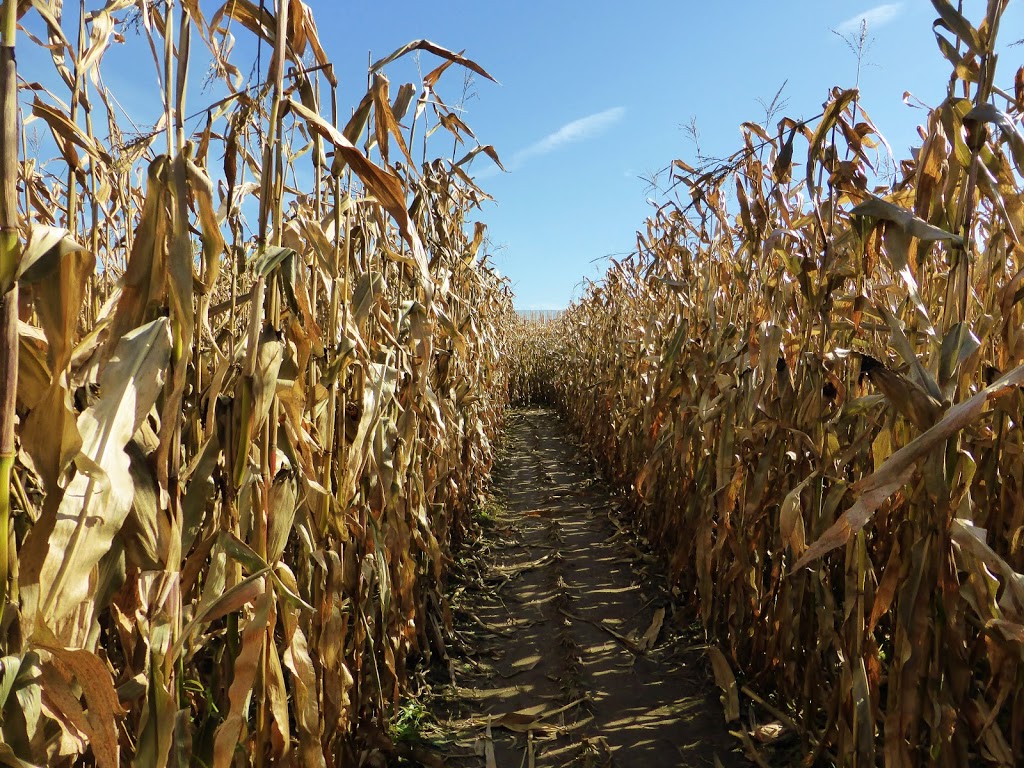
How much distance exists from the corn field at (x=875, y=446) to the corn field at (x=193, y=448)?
1091mm

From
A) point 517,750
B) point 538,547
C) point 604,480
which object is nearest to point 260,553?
point 517,750

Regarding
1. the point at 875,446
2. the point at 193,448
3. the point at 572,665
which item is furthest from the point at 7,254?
the point at 572,665

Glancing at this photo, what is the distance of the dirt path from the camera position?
2.29 meters

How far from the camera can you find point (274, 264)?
1092 millimetres

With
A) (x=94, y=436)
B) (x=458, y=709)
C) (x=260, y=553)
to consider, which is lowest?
(x=458, y=709)

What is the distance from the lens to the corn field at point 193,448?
81 cm

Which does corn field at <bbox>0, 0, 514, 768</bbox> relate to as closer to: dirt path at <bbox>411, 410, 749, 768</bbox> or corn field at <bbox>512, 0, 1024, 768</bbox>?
dirt path at <bbox>411, 410, 749, 768</bbox>

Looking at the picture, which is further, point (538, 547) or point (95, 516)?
point (538, 547)

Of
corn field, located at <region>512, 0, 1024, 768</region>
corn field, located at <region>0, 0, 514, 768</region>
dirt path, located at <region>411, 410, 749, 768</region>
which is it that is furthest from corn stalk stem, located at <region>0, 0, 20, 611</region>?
dirt path, located at <region>411, 410, 749, 768</region>

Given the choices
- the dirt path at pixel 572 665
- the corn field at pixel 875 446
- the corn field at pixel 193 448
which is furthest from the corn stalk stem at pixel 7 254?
the dirt path at pixel 572 665

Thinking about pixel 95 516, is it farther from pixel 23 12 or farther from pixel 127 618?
pixel 23 12

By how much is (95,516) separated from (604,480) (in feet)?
17.0

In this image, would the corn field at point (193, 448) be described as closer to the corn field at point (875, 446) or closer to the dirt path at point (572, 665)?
the dirt path at point (572, 665)

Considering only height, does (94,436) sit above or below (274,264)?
below
